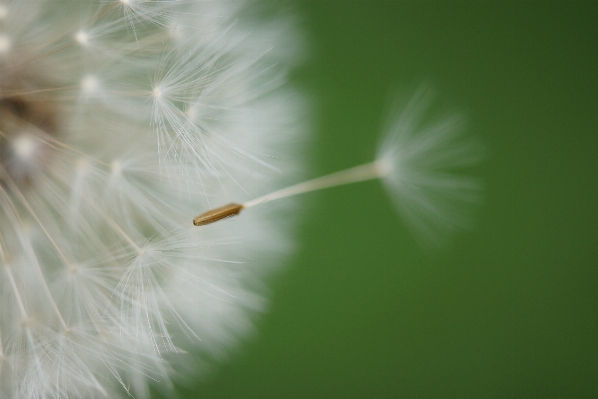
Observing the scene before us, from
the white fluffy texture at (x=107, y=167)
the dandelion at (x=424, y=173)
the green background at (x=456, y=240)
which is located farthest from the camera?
the green background at (x=456, y=240)

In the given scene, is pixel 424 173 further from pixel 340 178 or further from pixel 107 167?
pixel 107 167

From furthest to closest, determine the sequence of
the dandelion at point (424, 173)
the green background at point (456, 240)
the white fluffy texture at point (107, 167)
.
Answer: the green background at point (456, 240) → the dandelion at point (424, 173) → the white fluffy texture at point (107, 167)

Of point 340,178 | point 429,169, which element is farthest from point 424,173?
point 340,178

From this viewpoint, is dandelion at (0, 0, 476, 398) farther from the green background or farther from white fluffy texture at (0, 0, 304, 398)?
the green background

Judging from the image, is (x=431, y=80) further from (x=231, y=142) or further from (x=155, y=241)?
(x=155, y=241)

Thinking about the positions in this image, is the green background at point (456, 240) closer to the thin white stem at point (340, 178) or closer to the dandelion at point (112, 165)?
the thin white stem at point (340, 178)

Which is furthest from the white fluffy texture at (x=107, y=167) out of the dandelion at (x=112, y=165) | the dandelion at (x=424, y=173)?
the dandelion at (x=424, y=173)

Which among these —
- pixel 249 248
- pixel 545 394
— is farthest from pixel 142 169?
pixel 545 394
